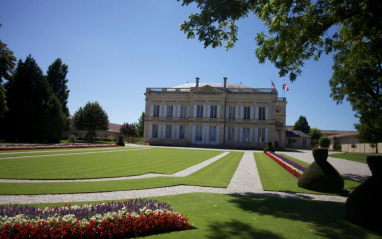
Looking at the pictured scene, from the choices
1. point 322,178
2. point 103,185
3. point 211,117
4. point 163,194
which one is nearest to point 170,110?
point 211,117

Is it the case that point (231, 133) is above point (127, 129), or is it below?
below

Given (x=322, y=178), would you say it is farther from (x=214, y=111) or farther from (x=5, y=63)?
(x=214, y=111)

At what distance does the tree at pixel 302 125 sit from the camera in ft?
249

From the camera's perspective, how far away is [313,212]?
6.41 meters

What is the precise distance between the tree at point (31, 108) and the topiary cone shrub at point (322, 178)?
36182mm

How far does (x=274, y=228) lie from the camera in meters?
5.00

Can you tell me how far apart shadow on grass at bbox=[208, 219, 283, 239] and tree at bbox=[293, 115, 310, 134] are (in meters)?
78.9

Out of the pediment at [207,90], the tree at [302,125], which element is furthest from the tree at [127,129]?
the tree at [302,125]

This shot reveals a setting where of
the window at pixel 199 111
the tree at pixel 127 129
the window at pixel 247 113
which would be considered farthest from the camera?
the tree at pixel 127 129

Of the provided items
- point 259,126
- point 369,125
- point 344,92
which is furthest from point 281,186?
point 259,126

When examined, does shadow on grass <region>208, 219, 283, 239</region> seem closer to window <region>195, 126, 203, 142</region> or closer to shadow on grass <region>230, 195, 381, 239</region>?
shadow on grass <region>230, 195, 381, 239</region>

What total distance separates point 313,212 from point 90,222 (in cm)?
574

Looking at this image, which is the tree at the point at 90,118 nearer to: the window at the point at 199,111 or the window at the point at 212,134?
the window at the point at 199,111

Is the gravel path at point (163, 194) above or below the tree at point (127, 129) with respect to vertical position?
below
